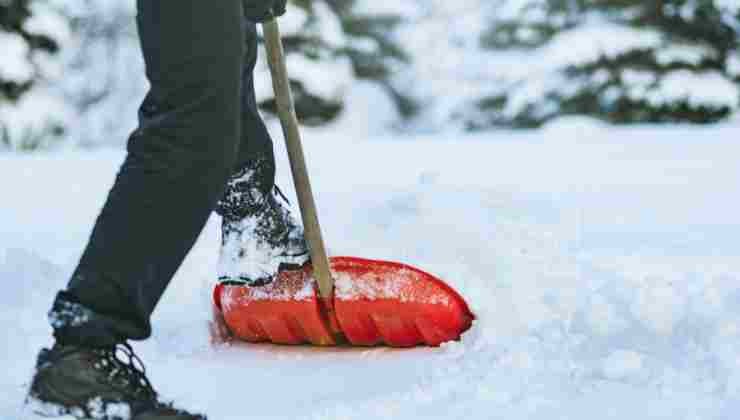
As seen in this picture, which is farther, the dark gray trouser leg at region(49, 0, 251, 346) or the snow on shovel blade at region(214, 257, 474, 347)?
the snow on shovel blade at region(214, 257, 474, 347)

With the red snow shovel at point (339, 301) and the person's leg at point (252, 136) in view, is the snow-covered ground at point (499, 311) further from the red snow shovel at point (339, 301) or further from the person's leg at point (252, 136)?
the person's leg at point (252, 136)

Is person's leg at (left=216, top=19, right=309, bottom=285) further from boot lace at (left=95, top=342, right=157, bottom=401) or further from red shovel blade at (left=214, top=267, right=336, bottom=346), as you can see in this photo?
boot lace at (left=95, top=342, right=157, bottom=401)

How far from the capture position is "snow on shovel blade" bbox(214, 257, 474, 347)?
2.22 metres

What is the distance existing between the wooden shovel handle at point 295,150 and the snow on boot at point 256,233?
0.05 meters

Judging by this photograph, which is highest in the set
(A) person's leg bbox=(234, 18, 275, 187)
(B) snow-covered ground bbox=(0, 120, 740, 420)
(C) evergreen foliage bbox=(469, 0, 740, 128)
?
(A) person's leg bbox=(234, 18, 275, 187)

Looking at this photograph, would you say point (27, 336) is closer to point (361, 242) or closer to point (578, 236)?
point (361, 242)

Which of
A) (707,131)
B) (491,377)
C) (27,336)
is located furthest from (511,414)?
(707,131)

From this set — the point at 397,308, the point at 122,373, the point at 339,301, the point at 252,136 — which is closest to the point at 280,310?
the point at 339,301

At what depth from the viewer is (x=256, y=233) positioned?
7.25ft

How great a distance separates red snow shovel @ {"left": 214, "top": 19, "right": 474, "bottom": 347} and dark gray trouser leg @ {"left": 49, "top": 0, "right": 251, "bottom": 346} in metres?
0.54

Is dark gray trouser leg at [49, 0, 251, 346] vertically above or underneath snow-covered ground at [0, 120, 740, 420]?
above

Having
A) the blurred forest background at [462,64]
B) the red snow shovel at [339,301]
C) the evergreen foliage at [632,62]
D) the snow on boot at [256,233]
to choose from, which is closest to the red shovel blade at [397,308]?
the red snow shovel at [339,301]

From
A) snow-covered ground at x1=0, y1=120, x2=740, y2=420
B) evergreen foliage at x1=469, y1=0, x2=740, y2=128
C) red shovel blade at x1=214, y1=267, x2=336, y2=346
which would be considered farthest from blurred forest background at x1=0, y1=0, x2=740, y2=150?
red shovel blade at x1=214, y1=267, x2=336, y2=346

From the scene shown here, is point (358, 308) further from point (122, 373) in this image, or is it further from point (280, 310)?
point (122, 373)
